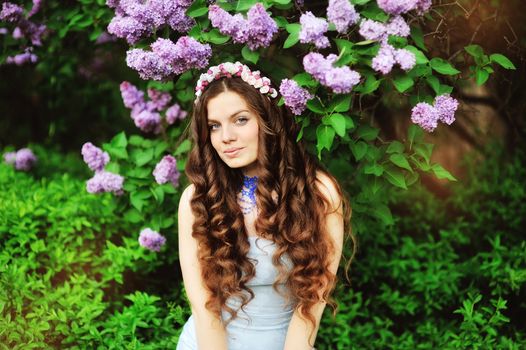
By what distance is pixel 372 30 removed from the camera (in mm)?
2055

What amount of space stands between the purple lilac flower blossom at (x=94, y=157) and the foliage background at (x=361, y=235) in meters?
0.08

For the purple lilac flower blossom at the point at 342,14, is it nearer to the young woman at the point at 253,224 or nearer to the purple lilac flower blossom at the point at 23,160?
the young woman at the point at 253,224

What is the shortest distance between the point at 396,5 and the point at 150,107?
1.72m

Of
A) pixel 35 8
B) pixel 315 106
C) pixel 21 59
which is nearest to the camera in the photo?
pixel 315 106

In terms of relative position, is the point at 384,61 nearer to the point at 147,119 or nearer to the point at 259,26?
the point at 259,26

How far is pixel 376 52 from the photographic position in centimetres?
207

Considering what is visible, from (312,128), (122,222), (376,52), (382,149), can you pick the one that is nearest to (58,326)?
(122,222)

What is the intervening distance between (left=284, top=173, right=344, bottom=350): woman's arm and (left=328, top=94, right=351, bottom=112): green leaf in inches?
15.0

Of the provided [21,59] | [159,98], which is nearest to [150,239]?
[159,98]

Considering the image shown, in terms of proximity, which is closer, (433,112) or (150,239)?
(433,112)

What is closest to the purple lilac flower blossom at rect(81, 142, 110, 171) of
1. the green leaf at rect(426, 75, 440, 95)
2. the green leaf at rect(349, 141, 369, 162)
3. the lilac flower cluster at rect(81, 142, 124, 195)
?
the lilac flower cluster at rect(81, 142, 124, 195)

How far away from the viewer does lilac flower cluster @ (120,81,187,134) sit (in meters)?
3.28

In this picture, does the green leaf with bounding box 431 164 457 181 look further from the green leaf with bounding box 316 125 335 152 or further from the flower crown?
the flower crown

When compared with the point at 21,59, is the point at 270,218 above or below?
below
